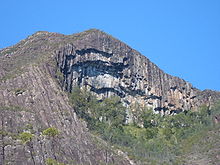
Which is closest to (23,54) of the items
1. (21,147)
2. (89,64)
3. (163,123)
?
(89,64)

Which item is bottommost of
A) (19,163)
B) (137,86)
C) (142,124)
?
(19,163)

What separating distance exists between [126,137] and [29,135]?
113 feet

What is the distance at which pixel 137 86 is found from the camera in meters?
143

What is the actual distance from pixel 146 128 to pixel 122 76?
16666mm

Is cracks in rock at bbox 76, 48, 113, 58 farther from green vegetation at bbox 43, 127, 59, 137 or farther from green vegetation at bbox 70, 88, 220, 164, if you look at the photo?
green vegetation at bbox 43, 127, 59, 137

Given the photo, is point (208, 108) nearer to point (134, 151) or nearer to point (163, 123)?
point (163, 123)

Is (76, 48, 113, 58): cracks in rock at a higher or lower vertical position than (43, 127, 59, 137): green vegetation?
higher

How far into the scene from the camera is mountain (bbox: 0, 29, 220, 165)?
92250 mm

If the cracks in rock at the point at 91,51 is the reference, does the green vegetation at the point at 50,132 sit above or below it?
below

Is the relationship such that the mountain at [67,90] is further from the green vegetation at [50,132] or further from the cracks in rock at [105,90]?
the green vegetation at [50,132]

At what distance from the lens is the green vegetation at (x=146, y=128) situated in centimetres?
11325

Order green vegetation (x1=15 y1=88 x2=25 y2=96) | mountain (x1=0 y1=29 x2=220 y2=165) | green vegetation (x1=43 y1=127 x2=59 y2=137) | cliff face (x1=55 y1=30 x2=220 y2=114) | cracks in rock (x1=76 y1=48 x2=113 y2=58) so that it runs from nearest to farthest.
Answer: green vegetation (x1=43 y1=127 x2=59 y2=137) → mountain (x1=0 y1=29 x2=220 y2=165) → green vegetation (x1=15 y1=88 x2=25 y2=96) → cliff face (x1=55 y1=30 x2=220 y2=114) → cracks in rock (x1=76 y1=48 x2=113 y2=58)

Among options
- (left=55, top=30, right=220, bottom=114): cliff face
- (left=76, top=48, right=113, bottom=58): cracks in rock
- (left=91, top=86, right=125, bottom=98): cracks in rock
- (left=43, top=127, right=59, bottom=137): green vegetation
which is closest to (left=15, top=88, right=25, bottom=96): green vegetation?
(left=43, top=127, right=59, bottom=137): green vegetation

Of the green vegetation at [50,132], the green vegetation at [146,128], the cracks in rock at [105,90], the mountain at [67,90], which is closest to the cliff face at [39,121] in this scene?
the mountain at [67,90]
